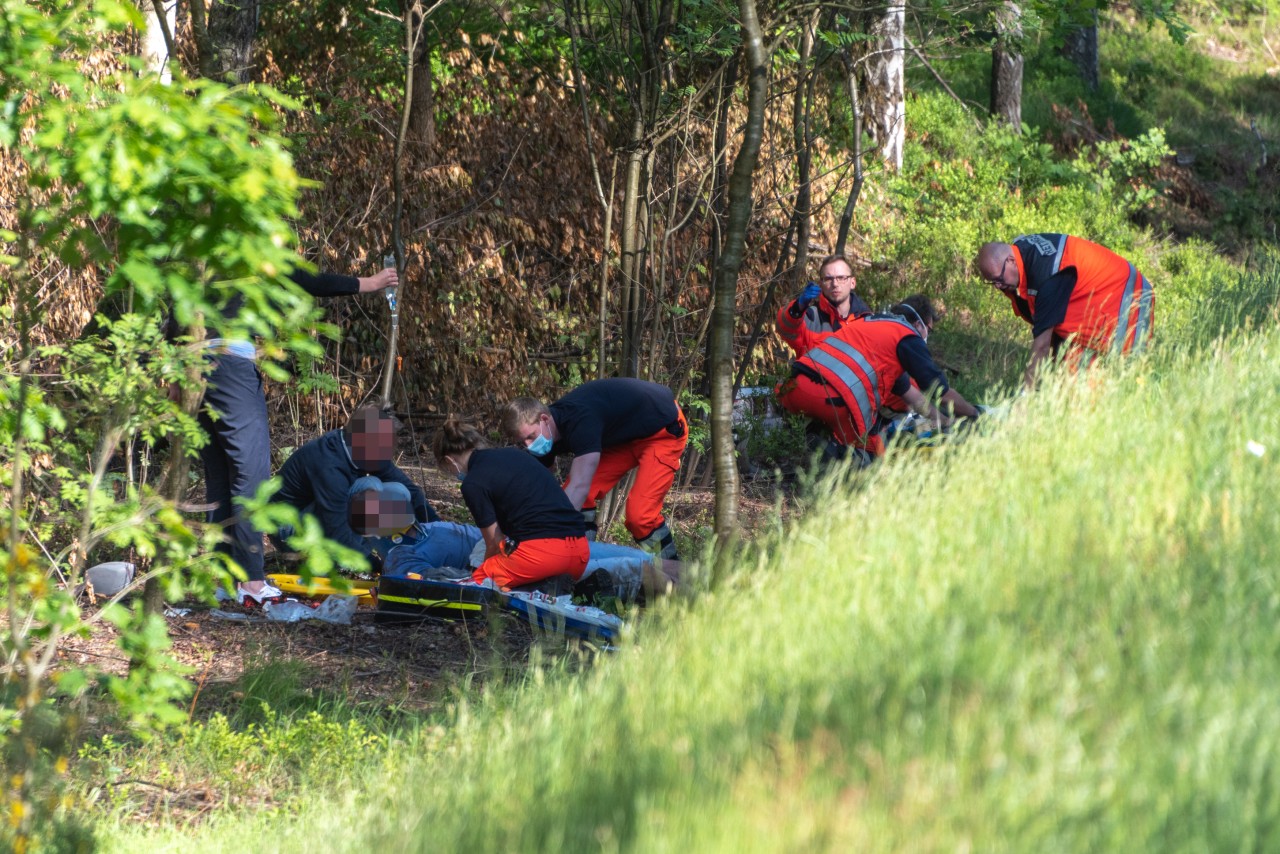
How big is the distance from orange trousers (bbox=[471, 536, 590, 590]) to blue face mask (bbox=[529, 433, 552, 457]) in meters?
Answer: 0.47

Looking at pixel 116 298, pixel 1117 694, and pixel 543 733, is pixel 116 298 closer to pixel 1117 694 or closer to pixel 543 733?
pixel 543 733

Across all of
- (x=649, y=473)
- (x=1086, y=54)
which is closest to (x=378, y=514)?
(x=649, y=473)

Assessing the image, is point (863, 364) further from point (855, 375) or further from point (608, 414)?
point (608, 414)

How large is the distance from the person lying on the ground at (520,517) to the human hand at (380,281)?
88 centimetres

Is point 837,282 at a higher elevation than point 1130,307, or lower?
lower

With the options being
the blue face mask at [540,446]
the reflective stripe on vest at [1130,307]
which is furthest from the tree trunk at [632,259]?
the reflective stripe on vest at [1130,307]

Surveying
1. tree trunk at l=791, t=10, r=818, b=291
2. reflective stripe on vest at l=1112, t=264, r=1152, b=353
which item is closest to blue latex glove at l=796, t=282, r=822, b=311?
tree trunk at l=791, t=10, r=818, b=291

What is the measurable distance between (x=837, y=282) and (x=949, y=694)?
5.79m

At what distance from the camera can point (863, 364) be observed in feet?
23.1

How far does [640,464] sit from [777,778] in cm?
474

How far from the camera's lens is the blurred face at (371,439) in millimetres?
6395

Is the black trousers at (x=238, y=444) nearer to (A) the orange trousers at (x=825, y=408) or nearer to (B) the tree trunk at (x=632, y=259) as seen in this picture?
(B) the tree trunk at (x=632, y=259)

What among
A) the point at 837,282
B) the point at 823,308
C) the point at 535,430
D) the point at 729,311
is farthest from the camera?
the point at 823,308

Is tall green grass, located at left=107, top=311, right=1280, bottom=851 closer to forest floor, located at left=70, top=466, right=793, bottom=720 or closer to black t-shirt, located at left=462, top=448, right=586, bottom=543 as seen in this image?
forest floor, located at left=70, top=466, right=793, bottom=720
